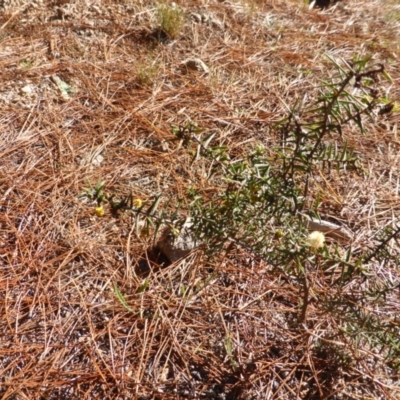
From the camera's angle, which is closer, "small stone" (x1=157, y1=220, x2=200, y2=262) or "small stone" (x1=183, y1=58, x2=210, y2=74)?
"small stone" (x1=157, y1=220, x2=200, y2=262)

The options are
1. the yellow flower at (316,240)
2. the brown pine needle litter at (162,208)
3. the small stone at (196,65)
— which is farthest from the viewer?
the small stone at (196,65)

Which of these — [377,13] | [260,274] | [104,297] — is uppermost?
[377,13]

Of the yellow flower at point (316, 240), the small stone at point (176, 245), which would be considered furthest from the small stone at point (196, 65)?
the yellow flower at point (316, 240)

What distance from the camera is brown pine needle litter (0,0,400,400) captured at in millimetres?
1412

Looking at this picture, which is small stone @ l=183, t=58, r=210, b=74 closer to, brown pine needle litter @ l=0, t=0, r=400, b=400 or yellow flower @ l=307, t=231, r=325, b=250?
brown pine needle litter @ l=0, t=0, r=400, b=400

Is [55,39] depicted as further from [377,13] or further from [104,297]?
[377,13]

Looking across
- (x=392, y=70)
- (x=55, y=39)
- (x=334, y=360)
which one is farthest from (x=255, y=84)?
(x=334, y=360)

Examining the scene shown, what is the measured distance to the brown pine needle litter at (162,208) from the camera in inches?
55.6

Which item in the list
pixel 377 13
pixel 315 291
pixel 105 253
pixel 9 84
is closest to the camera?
pixel 315 291

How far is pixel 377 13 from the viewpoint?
299cm

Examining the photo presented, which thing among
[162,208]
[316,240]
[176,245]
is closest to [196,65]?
[162,208]

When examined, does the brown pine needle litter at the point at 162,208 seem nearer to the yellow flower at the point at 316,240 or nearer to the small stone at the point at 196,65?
the small stone at the point at 196,65

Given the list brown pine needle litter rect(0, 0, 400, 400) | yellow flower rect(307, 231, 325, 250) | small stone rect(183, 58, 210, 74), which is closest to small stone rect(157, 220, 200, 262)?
brown pine needle litter rect(0, 0, 400, 400)

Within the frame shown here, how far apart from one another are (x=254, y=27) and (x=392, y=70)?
79 centimetres
